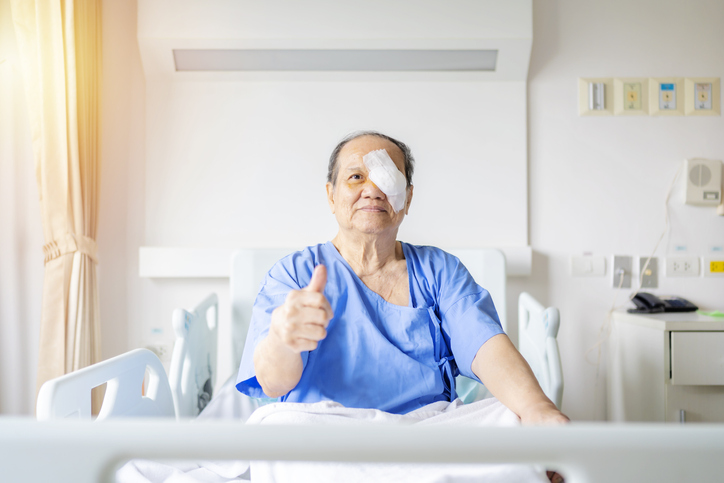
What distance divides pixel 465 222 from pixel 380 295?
36.0 inches

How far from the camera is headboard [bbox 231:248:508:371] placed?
1.63m

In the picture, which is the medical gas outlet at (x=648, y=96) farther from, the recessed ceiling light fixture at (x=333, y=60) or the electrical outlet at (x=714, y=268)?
the electrical outlet at (x=714, y=268)

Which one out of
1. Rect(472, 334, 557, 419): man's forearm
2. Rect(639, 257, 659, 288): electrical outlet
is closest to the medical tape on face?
Rect(472, 334, 557, 419): man's forearm

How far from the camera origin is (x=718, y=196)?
1.89 m

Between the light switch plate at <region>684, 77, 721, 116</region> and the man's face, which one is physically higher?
the light switch plate at <region>684, 77, 721, 116</region>

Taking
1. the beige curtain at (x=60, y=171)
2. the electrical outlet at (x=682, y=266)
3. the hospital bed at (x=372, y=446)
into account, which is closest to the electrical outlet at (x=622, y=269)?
the electrical outlet at (x=682, y=266)

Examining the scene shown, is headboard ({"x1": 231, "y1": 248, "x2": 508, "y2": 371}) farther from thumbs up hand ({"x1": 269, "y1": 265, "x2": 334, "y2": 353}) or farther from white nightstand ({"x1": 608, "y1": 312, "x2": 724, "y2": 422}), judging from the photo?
thumbs up hand ({"x1": 269, "y1": 265, "x2": 334, "y2": 353})

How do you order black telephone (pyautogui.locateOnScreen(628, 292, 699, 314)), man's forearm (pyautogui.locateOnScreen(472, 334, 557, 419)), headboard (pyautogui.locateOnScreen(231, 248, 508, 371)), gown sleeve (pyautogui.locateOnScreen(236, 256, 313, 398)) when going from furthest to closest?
1. black telephone (pyautogui.locateOnScreen(628, 292, 699, 314))
2. headboard (pyautogui.locateOnScreen(231, 248, 508, 371))
3. gown sleeve (pyautogui.locateOnScreen(236, 256, 313, 398))
4. man's forearm (pyautogui.locateOnScreen(472, 334, 557, 419))

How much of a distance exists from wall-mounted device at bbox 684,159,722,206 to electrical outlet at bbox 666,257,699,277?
0.78ft

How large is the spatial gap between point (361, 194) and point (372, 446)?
773 millimetres

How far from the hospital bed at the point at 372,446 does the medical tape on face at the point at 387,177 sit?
75cm

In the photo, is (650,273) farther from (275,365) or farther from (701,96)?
(275,365)

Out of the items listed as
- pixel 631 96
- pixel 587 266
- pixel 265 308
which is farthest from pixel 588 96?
pixel 265 308

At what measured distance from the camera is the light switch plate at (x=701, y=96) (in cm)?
191
